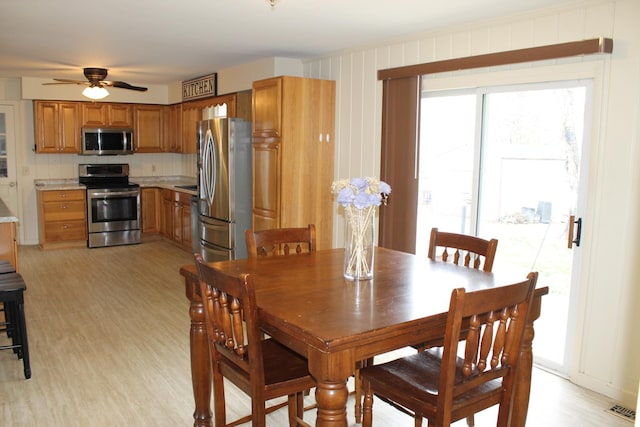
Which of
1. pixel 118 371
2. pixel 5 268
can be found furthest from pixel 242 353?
pixel 5 268

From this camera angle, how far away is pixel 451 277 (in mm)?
2477

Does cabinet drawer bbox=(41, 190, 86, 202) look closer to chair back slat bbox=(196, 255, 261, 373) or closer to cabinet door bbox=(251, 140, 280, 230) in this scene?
cabinet door bbox=(251, 140, 280, 230)

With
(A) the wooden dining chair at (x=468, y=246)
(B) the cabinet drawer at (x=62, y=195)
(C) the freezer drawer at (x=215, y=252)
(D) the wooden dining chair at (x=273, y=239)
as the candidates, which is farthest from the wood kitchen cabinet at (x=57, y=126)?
(A) the wooden dining chair at (x=468, y=246)

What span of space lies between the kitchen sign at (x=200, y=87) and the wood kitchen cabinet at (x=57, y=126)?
1611 millimetres

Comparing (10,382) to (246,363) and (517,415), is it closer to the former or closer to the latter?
(246,363)

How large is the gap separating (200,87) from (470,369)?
19.7 feet

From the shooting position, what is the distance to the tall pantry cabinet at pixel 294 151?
15.8 ft

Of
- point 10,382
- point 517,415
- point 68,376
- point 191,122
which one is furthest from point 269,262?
point 191,122

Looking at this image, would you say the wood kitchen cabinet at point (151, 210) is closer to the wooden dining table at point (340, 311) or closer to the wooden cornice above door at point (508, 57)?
the wooden cornice above door at point (508, 57)

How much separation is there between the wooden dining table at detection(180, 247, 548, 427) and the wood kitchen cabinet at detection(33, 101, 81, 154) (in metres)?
5.99

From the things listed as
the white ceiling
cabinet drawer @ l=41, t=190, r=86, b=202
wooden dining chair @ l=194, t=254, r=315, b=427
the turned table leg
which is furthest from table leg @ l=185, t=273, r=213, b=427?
cabinet drawer @ l=41, t=190, r=86, b=202

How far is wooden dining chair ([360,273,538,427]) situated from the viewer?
1764mm

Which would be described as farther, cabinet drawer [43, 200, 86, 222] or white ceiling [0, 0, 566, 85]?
cabinet drawer [43, 200, 86, 222]

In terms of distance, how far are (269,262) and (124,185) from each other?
5.86 metres
